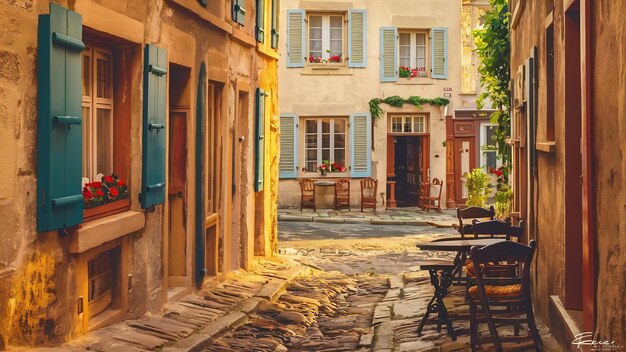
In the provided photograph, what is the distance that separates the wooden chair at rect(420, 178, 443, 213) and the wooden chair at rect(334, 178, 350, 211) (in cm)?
200

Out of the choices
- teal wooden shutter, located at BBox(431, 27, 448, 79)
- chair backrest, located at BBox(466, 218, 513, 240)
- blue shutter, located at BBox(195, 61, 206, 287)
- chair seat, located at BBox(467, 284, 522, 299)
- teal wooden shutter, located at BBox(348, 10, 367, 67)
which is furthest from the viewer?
teal wooden shutter, located at BBox(431, 27, 448, 79)

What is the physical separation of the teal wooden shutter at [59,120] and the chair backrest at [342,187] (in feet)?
56.4

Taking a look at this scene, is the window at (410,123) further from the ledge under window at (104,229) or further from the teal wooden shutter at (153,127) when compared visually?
the ledge under window at (104,229)

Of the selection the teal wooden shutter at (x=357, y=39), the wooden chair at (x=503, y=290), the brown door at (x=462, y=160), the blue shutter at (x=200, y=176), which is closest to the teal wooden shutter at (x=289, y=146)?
the teal wooden shutter at (x=357, y=39)

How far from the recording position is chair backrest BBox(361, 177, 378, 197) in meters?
23.9

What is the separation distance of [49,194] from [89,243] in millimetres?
785

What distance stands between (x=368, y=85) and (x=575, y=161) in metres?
17.5

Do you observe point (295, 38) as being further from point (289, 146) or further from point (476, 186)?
point (476, 186)

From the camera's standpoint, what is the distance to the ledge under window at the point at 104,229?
6.56 metres

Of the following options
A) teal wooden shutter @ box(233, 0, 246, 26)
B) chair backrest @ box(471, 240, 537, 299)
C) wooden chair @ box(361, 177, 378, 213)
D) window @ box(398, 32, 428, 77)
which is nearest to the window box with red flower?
chair backrest @ box(471, 240, 537, 299)

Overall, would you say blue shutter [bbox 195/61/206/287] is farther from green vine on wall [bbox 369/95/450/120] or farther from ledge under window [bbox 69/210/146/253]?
green vine on wall [bbox 369/95/450/120]

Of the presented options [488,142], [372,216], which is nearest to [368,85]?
[372,216]

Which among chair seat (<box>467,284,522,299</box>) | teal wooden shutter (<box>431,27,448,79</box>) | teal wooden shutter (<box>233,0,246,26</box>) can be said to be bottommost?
chair seat (<box>467,284,522,299</box>)

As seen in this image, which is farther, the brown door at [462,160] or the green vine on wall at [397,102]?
the brown door at [462,160]
